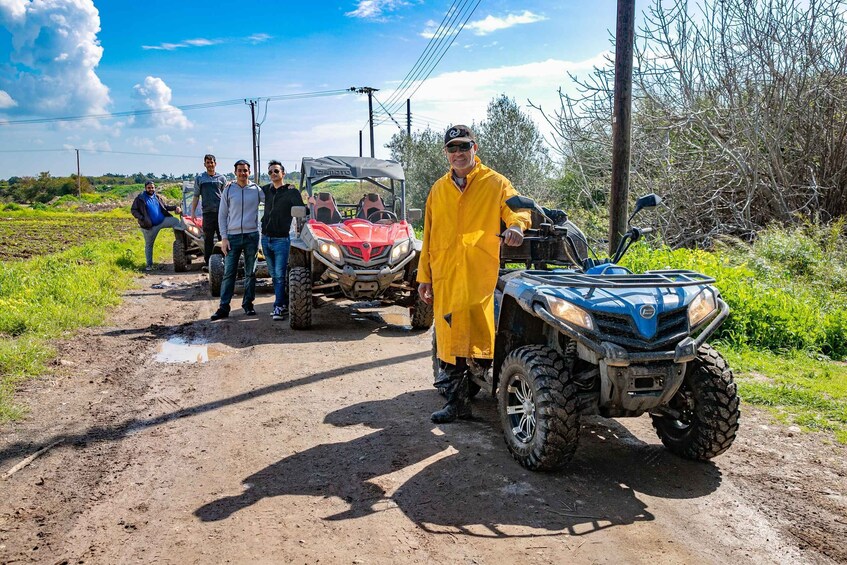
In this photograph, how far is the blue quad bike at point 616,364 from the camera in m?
3.71

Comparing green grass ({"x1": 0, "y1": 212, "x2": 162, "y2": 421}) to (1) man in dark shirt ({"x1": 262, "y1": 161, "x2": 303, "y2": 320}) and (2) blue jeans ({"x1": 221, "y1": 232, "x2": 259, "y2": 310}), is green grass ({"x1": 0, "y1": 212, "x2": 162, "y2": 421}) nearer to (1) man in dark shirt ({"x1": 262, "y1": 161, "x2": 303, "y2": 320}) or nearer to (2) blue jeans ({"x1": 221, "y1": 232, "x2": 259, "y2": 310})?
(2) blue jeans ({"x1": 221, "y1": 232, "x2": 259, "y2": 310})

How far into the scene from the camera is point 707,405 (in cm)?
399

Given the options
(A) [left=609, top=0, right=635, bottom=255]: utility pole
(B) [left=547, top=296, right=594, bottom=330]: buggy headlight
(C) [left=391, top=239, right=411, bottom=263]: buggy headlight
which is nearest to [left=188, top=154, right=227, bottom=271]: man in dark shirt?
(C) [left=391, top=239, right=411, bottom=263]: buggy headlight

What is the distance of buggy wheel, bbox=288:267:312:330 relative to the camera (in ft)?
27.6

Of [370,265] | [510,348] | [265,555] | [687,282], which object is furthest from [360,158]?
[265,555]

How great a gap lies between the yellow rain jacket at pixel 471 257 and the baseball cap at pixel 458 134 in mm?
227

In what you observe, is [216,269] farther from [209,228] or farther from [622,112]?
[622,112]

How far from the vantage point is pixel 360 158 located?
10258mm

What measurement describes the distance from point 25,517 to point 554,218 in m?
3.72

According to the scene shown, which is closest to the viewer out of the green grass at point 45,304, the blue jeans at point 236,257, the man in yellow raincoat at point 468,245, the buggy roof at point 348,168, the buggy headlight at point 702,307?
the buggy headlight at point 702,307

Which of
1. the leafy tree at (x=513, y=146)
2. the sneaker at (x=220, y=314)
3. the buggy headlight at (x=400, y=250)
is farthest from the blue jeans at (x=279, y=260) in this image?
the leafy tree at (x=513, y=146)

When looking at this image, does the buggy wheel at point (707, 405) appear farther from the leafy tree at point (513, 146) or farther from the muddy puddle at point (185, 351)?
the leafy tree at point (513, 146)

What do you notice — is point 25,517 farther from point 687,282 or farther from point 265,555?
point 687,282

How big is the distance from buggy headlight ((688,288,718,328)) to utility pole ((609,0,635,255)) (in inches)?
168
